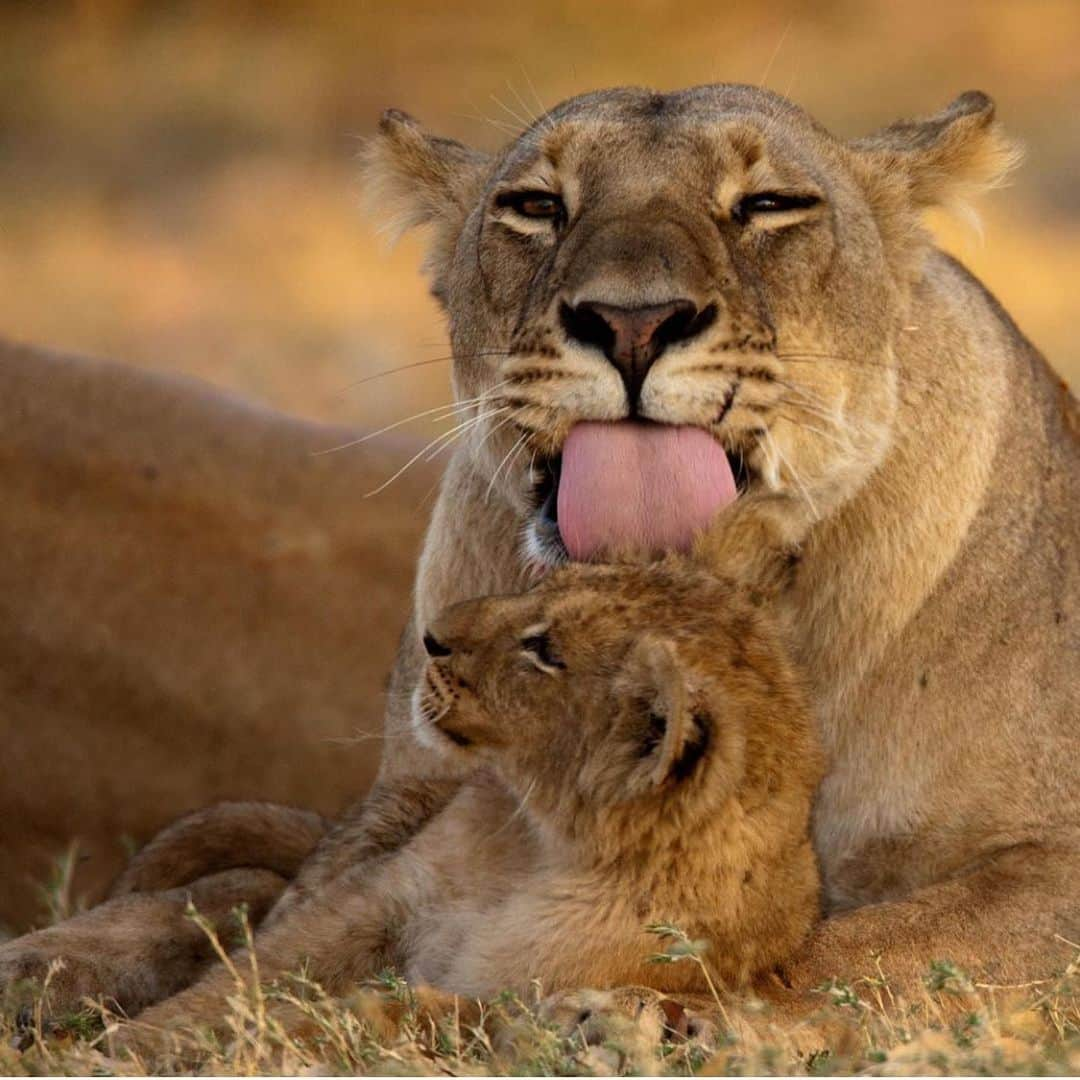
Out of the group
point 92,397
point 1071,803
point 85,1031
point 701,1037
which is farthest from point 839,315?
point 92,397

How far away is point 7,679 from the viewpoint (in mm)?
7648

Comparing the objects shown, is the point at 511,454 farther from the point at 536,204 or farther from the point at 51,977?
the point at 51,977

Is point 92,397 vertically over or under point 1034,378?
under

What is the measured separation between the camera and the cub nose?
4.43m

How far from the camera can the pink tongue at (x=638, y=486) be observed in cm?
445

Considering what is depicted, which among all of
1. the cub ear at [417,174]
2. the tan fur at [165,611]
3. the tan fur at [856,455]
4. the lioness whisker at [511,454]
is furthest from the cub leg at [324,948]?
the tan fur at [165,611]

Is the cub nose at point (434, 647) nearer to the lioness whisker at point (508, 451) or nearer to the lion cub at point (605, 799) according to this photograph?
the lion cub at point (605, 799)

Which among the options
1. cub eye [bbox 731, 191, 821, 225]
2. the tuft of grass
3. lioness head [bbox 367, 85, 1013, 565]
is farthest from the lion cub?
cub eye [bbox 731, 191, 821, 225]

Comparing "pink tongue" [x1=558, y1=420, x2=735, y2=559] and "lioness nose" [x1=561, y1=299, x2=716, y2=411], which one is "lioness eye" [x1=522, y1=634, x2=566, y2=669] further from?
"lioness nose" [x1=561, y1=299, x2=716, y2=411]

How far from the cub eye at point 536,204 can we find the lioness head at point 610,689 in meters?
0.81

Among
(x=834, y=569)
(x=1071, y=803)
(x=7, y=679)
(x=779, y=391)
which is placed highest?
(x=779, y=391)

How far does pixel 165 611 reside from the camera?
7820 millimetres

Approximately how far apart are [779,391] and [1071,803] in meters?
0.97

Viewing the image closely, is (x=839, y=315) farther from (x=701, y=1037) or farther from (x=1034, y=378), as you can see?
(x=701, y=1037)
